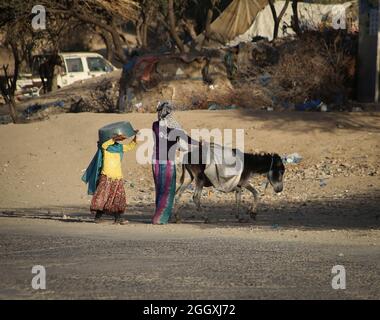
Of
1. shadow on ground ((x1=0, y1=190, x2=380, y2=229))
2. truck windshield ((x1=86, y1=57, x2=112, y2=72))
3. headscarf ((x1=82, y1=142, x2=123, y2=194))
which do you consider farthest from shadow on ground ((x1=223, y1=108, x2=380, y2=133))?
truck windshield ((x1=86, y1=57, x2=112, y2=72))

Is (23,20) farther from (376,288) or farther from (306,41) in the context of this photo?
(376,288)

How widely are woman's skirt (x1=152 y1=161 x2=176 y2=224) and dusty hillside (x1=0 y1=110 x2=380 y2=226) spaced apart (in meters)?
1.93

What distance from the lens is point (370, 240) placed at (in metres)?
12.9

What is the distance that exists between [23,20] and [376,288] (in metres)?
23.3

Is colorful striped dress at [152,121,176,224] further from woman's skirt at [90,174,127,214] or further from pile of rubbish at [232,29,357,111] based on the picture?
pile of rubbish at [232,29,357,111]

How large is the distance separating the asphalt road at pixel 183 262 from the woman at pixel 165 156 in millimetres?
389

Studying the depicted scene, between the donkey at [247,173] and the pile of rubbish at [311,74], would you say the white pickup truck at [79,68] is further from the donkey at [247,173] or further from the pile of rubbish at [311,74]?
the donkey at [247,173]

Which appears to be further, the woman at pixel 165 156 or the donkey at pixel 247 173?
the donkey at pixel 247 173

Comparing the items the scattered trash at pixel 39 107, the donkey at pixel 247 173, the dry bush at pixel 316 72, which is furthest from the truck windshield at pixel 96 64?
the donkey at pixel 247 173

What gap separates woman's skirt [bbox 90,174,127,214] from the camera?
48.1 feet

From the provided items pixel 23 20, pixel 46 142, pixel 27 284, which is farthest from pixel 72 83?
pixel 27 284

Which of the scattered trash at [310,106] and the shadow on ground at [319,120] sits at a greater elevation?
the scattered trash at [310,106]

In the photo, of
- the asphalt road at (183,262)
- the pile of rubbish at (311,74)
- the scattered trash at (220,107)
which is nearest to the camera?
the asphalt road at (183,262)

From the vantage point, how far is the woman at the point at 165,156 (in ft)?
46.5
